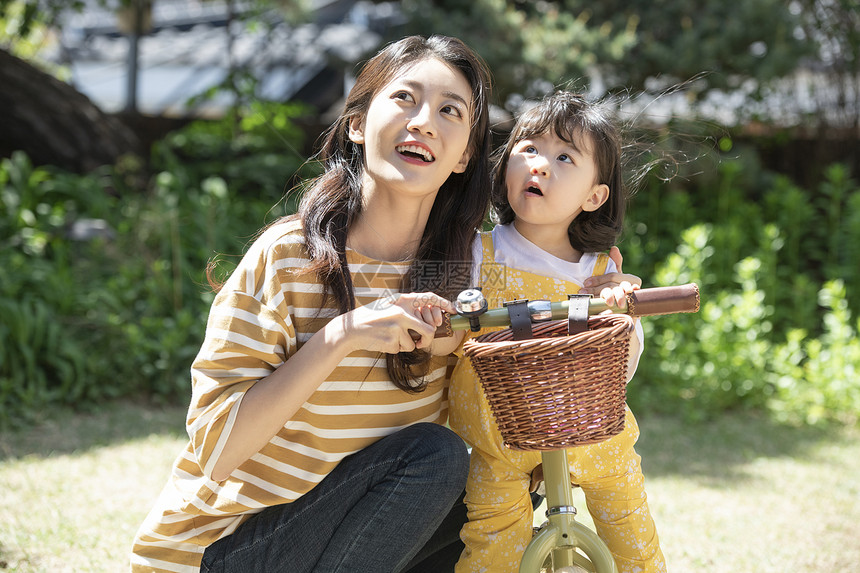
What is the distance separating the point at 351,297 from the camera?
5.89ft

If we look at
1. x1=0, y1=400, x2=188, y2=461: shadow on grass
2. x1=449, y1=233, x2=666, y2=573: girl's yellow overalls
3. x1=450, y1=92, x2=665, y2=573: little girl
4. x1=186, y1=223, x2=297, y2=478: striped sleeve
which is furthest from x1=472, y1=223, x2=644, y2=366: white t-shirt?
x1=0, y1=400, x2=188, y2=461: shadow on grass

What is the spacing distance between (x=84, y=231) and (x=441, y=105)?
13.3 feet

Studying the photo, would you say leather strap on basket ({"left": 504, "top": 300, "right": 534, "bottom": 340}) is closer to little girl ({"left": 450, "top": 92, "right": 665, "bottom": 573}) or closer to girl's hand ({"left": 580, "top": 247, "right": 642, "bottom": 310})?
girl's hand ({"left": 580, "top": 247, "right": 642, "bottom": 310})

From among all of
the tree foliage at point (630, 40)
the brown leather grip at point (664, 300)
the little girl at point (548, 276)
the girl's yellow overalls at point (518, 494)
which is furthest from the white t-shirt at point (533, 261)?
the tree foliage at point (630, 40)

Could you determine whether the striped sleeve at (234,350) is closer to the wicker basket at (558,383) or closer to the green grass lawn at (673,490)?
the wicker basket at (558,383)

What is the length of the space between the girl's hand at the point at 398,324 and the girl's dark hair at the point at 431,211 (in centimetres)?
19

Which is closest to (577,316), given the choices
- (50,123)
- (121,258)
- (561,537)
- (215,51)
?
(561,537)

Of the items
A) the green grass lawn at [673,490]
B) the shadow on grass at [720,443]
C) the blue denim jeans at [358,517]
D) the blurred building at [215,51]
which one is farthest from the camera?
the blurred building at [215,51]

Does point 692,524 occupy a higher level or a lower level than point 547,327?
lower

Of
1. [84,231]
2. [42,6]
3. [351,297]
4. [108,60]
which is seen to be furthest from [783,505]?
[108,60]

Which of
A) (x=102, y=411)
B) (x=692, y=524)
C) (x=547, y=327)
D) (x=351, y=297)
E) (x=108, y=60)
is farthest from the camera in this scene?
(x=108, y=60)

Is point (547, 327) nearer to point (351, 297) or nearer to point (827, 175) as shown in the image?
point (351, 297)

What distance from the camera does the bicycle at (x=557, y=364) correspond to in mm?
1523

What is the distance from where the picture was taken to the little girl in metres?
1.94
